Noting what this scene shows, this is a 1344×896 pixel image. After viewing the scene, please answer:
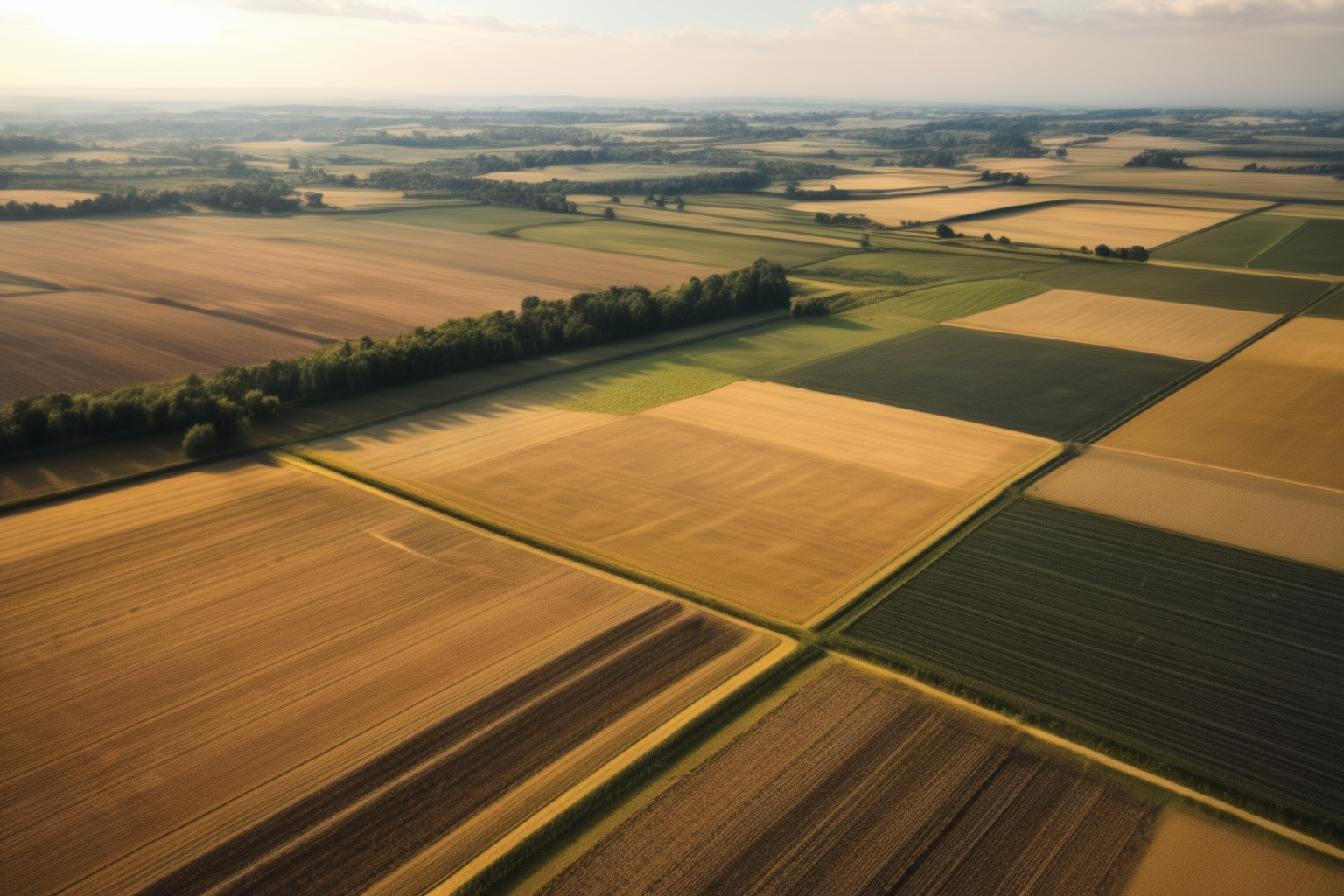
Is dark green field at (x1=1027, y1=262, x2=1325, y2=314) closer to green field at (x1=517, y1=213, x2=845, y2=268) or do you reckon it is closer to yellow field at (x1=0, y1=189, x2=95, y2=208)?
green field at (x1=517, y1=213, x2=845, y2=268)

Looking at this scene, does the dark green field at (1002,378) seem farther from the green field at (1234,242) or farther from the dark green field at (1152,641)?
the green field at (1234,242)

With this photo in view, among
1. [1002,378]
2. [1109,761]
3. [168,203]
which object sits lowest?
[1109,761]

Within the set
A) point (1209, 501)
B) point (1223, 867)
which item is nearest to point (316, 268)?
point (1209, 501)

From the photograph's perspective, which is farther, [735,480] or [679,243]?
[679,243]

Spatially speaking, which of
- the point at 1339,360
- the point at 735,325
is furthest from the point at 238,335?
the point at 1339,360

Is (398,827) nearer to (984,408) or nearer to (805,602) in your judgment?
(805,602)

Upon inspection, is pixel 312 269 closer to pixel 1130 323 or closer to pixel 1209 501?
pixel 1130 323
